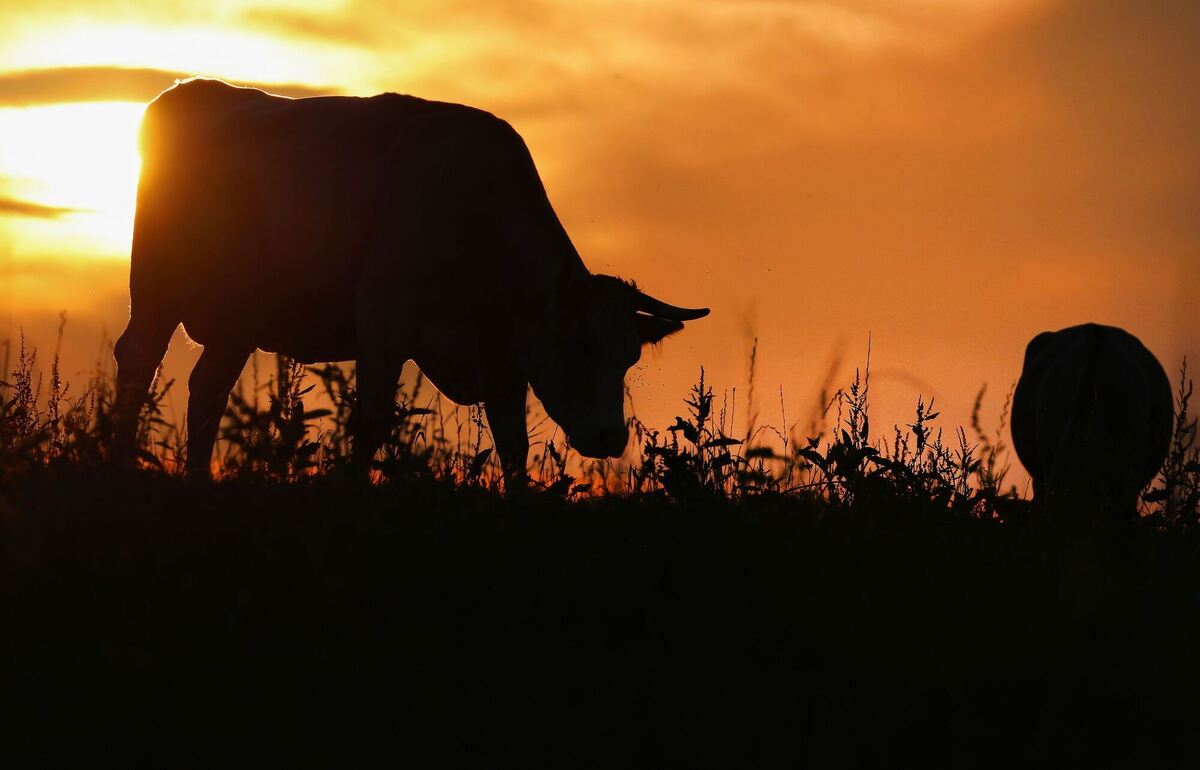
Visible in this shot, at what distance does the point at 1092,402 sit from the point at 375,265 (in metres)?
5.23

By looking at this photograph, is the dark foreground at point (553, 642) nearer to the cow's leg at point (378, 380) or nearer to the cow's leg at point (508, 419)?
the cow's leg at point (378, 380)

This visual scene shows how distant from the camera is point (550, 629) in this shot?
15.5 ft

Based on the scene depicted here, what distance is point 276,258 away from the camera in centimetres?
979

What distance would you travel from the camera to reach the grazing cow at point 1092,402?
937cm

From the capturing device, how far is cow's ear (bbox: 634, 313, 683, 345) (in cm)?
915

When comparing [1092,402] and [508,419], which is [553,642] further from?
[1092,402]

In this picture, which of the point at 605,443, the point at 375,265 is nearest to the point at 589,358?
the point at 605,443

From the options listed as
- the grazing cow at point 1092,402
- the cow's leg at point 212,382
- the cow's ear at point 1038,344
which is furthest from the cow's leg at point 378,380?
the cow's ear at point 1038,344

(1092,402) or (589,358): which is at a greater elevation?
Answer: (1092,402)

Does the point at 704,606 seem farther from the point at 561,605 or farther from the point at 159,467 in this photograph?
the point at 159,467

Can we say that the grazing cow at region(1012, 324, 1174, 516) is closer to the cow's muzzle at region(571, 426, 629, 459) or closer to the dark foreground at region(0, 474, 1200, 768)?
the cow's muzzle at region(571, 426, 629, 459)

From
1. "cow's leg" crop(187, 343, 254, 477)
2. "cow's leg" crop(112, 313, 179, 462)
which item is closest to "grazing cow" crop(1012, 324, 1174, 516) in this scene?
"cow's leg" crop(187, 343, 254, 477)

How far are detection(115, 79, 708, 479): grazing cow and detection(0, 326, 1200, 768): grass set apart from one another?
7.52 ft

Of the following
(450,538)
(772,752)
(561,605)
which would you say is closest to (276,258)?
(450,538)
